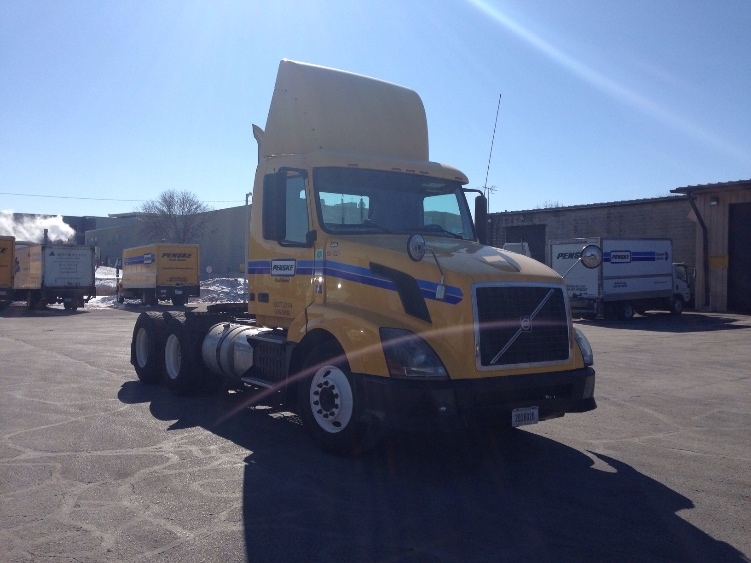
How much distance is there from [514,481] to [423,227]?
119 inches

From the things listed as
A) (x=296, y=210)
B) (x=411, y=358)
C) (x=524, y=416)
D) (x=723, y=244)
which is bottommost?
(x=524, y=416)

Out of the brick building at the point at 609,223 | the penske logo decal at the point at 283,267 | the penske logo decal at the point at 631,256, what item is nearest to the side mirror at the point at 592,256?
the penske logo decal at the point at 283,267

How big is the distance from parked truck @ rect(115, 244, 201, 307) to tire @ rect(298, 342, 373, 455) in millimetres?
32067

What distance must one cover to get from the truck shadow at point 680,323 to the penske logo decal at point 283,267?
19490mm

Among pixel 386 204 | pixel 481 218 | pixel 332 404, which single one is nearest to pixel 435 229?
pixel 386 204

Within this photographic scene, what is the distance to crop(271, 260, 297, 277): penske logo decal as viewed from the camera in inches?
329

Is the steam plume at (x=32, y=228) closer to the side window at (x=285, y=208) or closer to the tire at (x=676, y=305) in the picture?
the tire at (x=676, y=305)

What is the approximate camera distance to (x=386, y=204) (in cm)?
816

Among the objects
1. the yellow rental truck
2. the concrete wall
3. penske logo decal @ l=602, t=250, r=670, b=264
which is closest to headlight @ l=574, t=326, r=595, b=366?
the yellow rental truck

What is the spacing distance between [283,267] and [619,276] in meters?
23.2

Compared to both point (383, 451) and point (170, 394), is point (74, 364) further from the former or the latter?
point (383, 451)

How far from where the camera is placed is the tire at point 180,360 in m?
10.3

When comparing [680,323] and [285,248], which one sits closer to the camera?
[285,248]

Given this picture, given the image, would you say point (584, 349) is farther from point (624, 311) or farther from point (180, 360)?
point (624, 311)
